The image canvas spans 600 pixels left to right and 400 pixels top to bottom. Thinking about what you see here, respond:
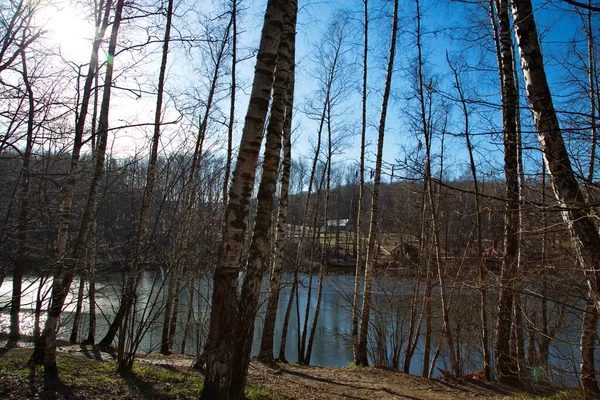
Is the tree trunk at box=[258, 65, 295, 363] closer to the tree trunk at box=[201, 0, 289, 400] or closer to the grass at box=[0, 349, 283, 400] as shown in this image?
the grass at box=[0, 349, 283, 400]

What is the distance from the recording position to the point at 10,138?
9.80ft

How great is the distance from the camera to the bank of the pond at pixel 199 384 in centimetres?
412

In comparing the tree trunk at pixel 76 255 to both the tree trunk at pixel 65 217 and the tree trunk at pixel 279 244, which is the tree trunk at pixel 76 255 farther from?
the tree trunk at pixel 279 244

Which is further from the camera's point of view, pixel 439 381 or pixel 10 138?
pixel 439 381

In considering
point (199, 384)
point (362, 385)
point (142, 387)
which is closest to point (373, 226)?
point (362, 385)

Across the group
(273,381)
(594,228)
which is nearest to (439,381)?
(273,381)

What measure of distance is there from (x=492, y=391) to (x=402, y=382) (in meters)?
1.66

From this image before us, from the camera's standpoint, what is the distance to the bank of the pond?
412cm

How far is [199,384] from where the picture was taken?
4836 millimetres

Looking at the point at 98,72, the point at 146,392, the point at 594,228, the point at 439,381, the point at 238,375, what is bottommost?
the point at 439,381

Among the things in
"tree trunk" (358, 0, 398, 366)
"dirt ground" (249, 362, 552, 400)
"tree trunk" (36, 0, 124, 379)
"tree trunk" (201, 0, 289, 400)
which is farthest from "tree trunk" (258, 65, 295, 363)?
"tree trunk" (201, 0, 289, 400)

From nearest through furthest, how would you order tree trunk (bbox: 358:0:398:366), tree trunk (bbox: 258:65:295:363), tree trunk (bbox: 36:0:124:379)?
tree trunk (bbox: 36:0:124:379)
tree trunk (bbox: 258:65:295:363)
tree trunk (bbox: 358:0:398:366)

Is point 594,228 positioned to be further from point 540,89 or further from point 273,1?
point 273,1

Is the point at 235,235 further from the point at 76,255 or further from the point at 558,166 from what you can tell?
the point at 558,166
